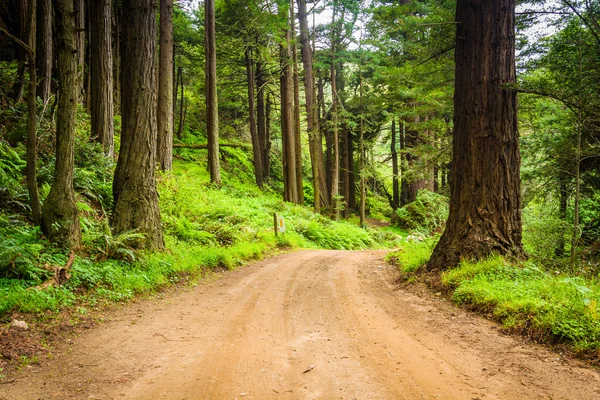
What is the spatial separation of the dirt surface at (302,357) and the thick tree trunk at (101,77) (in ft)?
22.5

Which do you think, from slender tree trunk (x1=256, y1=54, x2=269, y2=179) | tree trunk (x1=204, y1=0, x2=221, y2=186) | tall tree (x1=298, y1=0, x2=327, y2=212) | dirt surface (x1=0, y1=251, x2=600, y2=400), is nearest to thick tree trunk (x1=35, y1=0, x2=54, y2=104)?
tree trunk (x1=204, y1=0, x2=221, y2=186)

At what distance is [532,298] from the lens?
4508 millimetres

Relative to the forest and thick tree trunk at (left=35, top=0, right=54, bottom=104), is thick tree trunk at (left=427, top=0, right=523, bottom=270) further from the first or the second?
thick tree trunk at (left=35, top=0, right=54, bottom=104)

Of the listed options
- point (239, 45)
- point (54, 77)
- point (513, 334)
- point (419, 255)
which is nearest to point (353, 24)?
point (239, 45)

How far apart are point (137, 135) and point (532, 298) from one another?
7.59 metres

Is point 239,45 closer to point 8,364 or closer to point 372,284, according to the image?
point 372,284

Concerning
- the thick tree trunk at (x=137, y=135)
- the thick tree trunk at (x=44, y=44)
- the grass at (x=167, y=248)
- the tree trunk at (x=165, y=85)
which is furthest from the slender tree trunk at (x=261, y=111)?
the thick tree trunk at (x=137, y=135)

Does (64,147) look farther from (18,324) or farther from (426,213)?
(426,213)

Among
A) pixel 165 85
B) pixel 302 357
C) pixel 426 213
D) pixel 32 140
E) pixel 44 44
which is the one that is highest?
pixel 44 44

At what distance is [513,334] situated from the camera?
4137mm

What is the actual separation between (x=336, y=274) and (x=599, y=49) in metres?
6.69

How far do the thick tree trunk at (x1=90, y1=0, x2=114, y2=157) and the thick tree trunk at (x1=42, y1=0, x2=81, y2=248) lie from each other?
14.2 ft

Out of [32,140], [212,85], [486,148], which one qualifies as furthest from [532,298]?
[212,85]

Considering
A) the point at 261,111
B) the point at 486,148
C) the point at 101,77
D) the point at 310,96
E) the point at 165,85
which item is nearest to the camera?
the point at 486,148
